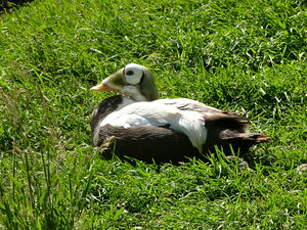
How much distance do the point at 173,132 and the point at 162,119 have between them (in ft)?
0.39

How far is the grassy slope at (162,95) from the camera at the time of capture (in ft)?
14.2

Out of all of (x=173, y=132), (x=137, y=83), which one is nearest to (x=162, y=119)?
(x=173, y=132)

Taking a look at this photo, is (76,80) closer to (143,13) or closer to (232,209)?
(143,13)

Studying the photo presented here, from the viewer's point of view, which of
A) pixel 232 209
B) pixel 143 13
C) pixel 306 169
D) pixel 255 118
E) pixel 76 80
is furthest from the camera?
pixel 143 13

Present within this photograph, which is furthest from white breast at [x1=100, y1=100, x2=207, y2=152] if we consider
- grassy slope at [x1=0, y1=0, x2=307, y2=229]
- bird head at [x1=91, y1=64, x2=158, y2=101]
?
bird head at [x1=91, y1=64, x2=158, y2=101]

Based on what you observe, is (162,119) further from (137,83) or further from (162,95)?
(162,95)

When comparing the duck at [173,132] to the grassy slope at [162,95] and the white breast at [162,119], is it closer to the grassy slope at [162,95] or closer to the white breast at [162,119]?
the white breast at [162,119]

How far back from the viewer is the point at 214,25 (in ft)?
22.8

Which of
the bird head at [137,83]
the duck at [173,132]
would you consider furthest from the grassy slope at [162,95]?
the bird head at [137,83]

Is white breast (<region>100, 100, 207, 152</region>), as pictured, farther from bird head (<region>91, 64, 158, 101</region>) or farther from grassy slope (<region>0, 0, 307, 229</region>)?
bird head (<region>91, 64, 158, 101</region>)

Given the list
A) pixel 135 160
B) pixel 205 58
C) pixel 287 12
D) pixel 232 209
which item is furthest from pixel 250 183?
pixel 287 12

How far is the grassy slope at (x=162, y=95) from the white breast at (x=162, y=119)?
0.64 ft

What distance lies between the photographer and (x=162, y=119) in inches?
214

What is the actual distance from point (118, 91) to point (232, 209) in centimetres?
165
